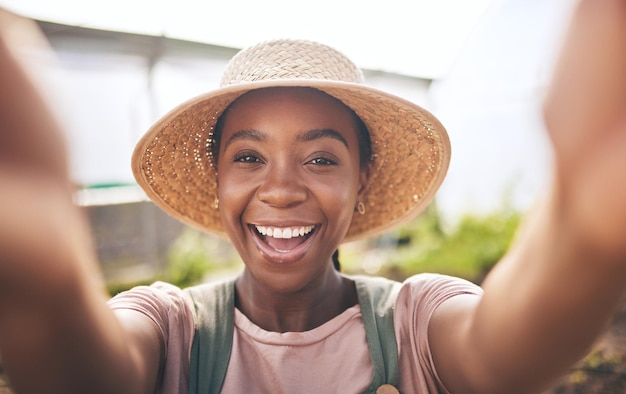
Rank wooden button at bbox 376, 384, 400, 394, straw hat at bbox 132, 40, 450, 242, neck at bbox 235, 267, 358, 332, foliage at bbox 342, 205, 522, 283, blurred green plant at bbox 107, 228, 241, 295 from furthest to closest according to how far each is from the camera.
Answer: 1. blurred green plant at bbox 107, 228, 241, 295
2. foliage at bbox 342, 205, 522, 283
3. neck at bbox 235, 267, 358, 332
4. straw hat at bbox 132, 40, 450, 242
5. wooden button at bbox 376, 384, 400, 394

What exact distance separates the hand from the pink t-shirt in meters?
0.73

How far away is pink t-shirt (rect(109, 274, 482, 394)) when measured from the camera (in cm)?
134

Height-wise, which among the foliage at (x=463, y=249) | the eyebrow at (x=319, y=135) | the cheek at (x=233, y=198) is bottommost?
the foliage at (x=463, y=249)

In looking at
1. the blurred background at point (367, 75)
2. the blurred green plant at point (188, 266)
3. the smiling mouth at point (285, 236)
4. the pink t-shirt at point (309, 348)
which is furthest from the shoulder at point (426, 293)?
the blurred green plant at point (188, 266)

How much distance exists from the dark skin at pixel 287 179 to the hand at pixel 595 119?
0.86m

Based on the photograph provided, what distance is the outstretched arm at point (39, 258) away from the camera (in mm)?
595

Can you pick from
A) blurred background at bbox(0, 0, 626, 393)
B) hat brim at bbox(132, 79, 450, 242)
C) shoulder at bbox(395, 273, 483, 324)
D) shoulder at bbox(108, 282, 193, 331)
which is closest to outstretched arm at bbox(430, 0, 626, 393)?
shoulder at bbox(395, 273, 483, 324)

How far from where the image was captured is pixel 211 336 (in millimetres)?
1443

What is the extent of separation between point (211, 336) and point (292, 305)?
30 centimetres

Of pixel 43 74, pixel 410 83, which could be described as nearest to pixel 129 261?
pixel 410 83

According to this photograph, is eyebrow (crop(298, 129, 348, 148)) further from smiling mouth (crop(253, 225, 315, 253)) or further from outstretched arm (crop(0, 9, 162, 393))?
outstretched arm (crop(0, 9, 162, 393))

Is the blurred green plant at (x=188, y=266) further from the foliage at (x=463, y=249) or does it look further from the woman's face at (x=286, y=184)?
the woman's face at (x=286, y=184)

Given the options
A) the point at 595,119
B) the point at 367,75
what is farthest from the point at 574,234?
the point at 367,75

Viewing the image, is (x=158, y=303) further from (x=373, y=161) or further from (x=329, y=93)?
(x=373, y=161)
